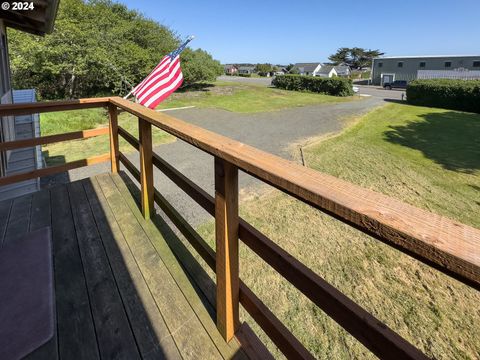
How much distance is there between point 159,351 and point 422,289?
2775 millimetres

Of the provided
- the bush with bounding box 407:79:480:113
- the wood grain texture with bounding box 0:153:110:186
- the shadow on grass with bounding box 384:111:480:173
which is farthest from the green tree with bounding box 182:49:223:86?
the wood grain texture with bounding box 0:153:110:186

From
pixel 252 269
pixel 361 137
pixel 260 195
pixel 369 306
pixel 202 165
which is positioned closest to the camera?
pixel 369 306

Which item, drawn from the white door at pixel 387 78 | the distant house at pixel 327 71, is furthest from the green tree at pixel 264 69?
the white door at pixel 387 78

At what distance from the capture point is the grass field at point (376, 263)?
8.25 feet

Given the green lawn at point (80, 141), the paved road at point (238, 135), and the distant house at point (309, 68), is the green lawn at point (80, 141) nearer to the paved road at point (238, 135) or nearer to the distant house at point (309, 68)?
the paved road at point (238, 135)

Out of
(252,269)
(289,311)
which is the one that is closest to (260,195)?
(252,269)

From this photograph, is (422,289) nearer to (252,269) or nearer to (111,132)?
(252,269)

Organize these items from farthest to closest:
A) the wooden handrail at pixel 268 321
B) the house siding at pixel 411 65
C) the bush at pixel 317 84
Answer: the house siding at pixel 411 65
the bush at pixel 317 84
the wooden handrail at pixel 268 321

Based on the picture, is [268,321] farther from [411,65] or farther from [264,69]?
[264,69]

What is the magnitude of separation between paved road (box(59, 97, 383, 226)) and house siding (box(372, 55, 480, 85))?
26792 millimetres

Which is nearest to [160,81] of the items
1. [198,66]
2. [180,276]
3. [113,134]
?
[113,134]

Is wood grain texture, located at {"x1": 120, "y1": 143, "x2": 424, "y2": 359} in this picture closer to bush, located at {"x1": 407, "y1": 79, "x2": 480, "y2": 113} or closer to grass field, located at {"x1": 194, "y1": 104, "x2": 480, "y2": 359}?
grass field, located at {"x1": 194, "y1": 104, "x2": 480, "y2": 359}

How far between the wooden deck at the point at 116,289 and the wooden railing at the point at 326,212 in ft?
0.77

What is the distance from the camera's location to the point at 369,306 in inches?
110
